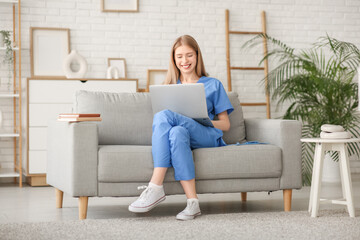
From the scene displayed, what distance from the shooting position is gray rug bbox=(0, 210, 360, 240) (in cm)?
263

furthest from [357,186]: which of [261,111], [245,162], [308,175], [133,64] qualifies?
[133,64]

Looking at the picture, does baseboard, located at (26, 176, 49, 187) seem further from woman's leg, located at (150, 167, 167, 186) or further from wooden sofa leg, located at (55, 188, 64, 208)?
woman's leg, located at (150, 167, 167, 186)

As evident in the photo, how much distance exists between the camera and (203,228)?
2.81 meters

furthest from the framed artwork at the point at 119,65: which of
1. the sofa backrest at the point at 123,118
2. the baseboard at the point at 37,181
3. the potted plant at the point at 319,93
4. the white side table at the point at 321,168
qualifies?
the white side table at the point at 321,168

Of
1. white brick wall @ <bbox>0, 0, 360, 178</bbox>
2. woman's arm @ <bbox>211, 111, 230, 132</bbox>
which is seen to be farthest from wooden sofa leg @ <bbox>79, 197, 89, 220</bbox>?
white brick wall @ <bbox>0, 0, 360, 178</bbox>

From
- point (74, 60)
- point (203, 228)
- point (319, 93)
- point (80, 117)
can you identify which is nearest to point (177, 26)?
point (74, 60)

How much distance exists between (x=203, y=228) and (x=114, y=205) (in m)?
1.20

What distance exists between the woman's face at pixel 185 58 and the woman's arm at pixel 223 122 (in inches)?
14.2

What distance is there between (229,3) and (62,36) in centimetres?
178

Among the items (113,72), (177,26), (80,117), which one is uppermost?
(177,26)

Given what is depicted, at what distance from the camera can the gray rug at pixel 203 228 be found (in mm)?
2633

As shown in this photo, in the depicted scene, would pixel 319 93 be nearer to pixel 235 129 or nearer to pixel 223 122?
pixel 235 129

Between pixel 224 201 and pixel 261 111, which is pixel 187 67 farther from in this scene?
pixel 261 111

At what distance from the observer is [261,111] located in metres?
5.90
